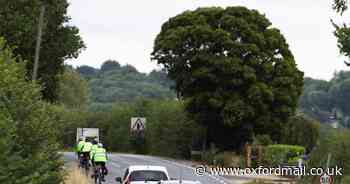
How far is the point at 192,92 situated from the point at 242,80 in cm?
413

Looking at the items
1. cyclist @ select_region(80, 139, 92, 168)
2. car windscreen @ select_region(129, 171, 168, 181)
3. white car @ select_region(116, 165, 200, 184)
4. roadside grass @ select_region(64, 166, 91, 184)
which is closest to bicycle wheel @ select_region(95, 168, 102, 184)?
roadside grass @ select_region(64, 166, 91, 184)

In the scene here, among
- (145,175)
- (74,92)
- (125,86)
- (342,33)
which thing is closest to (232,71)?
(145,175)

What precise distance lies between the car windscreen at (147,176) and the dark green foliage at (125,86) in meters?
128

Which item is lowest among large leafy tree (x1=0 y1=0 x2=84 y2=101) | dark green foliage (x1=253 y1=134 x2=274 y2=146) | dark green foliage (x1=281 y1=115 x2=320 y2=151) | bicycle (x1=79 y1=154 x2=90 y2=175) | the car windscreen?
the car windscreen

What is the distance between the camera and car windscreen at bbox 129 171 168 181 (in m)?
26.6

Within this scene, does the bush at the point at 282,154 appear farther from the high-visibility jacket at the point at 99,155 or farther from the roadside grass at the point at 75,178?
the roadside grass at the point at 75,178

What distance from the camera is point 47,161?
20.9 metres

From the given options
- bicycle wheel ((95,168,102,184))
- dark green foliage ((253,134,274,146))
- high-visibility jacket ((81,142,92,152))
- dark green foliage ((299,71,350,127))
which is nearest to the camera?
bicycle wheel ((95,168,102,184))

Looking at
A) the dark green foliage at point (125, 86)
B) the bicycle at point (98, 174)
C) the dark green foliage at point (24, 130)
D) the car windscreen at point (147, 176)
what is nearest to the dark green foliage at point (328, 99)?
the dark green foliage at point (125, 86)

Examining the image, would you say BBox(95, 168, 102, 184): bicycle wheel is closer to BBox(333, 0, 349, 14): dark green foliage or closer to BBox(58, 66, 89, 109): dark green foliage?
BBox(333, 0, 349, 14): dark green foliage

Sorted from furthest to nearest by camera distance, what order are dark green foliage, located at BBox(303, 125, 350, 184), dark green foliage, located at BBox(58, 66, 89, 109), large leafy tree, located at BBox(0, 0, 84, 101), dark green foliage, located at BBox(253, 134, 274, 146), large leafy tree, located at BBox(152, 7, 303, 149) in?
dark green foliage, located at BBox(58, 66, 89, 109) → large leafy tree, located at BBox(152, 7, 303, 149) → dark green foliage, located at BBox(253, 134, 274, 146) → large leafy tree, located at BBox(0, 0, 84, 101) → dark green foliage, located at BBox(303, 125, 350, 184)

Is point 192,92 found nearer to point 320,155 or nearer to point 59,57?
point 59,57

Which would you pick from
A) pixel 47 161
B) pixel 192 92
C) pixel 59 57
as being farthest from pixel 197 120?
pixel 47 161

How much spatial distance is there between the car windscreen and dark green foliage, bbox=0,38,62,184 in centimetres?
352
